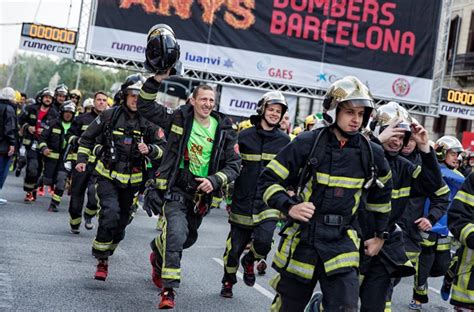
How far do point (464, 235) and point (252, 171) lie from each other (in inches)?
123

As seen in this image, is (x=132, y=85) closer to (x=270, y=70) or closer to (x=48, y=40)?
(x=48, y=40)

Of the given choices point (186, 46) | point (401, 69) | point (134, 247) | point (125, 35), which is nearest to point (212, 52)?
point (186, 46)

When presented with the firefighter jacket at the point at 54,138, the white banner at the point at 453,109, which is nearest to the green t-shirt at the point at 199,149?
the firefighter jacket at the point at 54,138

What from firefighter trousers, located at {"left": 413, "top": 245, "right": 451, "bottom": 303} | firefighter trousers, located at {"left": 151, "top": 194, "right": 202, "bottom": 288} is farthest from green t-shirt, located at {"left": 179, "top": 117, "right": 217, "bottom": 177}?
firefighter trousers, located at {"left": 413, "top": 245, "right": 451, "bottom": 303}

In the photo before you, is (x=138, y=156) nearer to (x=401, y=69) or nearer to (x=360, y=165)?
(x=360, y=165)

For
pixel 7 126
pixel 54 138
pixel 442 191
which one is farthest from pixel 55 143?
pixel 442 191

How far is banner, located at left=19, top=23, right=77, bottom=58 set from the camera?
21891 millimetres

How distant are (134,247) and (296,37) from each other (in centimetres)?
1276

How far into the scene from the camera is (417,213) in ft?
28.8

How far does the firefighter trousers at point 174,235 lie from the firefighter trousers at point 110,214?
84 centimetres

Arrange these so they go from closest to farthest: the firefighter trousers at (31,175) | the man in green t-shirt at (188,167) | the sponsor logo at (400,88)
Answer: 1. the man in green t-shirt at (188,167)
2. the firefighter trousers at (31,175)
3. the sponsor logo at (400,88)

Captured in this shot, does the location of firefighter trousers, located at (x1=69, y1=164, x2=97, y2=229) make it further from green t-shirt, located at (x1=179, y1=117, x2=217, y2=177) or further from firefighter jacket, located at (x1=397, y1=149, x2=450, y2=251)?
firefighter jacket, located at (x1=397, y1=149, x2=450, y2=251)

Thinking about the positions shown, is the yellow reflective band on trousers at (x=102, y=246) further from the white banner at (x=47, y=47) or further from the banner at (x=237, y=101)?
the banner at (x=237, y=101)

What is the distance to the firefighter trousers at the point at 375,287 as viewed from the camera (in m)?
6.65
